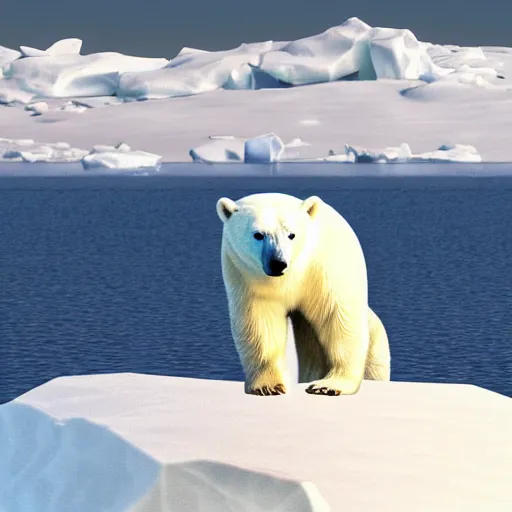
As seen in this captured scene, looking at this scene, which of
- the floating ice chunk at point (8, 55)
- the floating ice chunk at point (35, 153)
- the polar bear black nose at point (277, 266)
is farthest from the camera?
the floating ice chunk at point (8, 55)

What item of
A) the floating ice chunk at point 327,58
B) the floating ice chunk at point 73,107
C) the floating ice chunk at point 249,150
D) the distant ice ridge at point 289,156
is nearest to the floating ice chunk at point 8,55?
the floating ice chunk at point 73,107

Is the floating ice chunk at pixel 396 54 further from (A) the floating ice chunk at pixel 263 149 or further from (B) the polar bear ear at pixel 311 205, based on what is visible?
(B) the polar bear ear at pixel 311 205

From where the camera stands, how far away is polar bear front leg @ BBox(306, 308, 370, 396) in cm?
636

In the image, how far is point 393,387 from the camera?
21.7 feet

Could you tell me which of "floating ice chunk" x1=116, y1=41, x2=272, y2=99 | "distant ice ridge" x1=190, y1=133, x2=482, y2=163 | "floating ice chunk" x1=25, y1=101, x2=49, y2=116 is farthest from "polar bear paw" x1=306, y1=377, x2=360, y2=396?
"floating ice chunk" x1=25, y1=101, x2=49, y2=116

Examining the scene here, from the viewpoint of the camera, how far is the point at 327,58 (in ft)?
195

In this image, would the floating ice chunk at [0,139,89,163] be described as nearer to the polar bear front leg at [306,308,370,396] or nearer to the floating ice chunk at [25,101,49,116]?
the floating ice chunk at [25,101,49,116]

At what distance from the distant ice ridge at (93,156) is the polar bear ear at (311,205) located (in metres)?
41.2

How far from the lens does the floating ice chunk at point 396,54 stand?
179 ft

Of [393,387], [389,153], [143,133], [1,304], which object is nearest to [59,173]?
[143,133]

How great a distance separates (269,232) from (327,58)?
54254 millimetres

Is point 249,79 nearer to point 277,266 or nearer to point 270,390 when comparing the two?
point 270,390

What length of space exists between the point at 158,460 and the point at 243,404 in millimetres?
1099

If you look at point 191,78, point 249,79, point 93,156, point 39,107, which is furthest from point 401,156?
point 39,107
